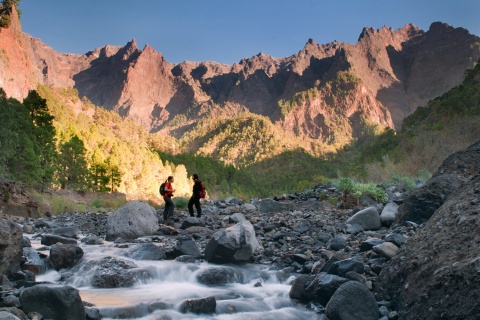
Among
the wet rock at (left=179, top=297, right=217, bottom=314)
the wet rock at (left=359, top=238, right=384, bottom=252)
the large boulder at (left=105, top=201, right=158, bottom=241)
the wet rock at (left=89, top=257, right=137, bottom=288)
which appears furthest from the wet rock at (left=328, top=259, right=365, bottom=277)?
the large boulder at (left=105, top=201, right=158, bottom=241)

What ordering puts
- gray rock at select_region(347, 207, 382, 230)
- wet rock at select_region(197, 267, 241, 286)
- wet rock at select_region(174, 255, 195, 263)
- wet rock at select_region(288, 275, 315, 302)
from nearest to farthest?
wet rock at select_region(288, 275, 315, 302) → wet rock at select_region(197, 267, 241, 286) → wet rock at select_region(174, 255, 195, 263) → gray rock at select_region(347, 207, 382, 230)

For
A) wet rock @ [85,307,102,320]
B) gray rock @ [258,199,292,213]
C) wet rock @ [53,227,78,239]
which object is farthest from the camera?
gray rock @ [258,199,292,213]

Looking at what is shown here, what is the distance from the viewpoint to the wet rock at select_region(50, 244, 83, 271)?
9141 mm

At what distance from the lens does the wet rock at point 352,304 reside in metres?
5.64

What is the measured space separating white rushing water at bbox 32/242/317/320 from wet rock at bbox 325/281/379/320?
63 cm

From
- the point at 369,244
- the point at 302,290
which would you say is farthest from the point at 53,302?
the point at 369,244

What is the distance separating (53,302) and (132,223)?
7526 mm

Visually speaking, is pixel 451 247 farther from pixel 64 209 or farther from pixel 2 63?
pixel 2 63

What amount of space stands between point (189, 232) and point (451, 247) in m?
8.64

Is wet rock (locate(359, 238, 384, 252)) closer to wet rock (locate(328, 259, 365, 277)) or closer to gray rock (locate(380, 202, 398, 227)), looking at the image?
wet rock (locate(328, 259, 365, 277))

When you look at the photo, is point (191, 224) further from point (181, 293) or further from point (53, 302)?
point (53, 302)

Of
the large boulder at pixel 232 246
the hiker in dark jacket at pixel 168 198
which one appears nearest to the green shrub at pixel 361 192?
the hiker in dark jacket at pixel 168 198

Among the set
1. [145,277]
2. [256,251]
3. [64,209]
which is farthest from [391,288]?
[64,209]

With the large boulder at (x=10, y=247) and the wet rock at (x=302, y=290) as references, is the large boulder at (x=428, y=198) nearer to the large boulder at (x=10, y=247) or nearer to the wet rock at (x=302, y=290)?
the wet rock at (x=302, y=290)
